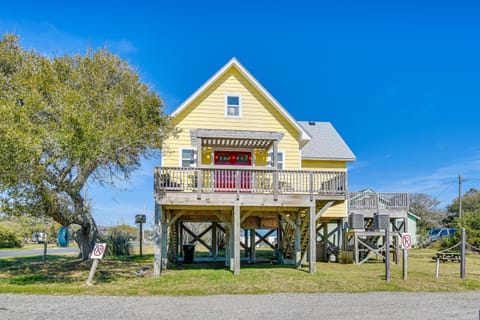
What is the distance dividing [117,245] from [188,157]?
33.9ft

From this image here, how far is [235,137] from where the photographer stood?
15242mm

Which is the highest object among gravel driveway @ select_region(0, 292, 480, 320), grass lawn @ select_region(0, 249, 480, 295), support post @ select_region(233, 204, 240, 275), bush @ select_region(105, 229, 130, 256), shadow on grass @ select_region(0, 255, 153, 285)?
support post @ select_region(233, 204, 240, 275)

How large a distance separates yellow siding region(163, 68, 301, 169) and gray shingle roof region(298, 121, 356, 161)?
2.43 meters

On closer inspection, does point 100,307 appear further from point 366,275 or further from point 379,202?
point 379,202

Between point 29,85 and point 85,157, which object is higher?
point 29,85

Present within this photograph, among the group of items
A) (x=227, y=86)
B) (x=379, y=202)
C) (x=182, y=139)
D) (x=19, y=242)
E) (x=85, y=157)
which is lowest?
(x=19, y=242)

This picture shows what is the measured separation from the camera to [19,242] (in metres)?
34.5

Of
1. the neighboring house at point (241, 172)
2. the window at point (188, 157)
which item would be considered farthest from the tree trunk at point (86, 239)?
the window at point (188, 157)

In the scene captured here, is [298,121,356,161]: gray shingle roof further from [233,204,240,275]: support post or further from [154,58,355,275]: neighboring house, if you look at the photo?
[233,204,240,275]: support post

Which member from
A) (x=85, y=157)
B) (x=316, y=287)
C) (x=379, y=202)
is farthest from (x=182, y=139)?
(x=379, y=202)

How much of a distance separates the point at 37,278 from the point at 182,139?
7343mm

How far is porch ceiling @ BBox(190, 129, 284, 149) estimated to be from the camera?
588 inches

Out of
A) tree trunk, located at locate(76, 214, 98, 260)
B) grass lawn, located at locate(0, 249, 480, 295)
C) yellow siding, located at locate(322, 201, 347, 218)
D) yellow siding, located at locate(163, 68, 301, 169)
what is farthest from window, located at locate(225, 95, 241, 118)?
tree trunk, located at locate(76, 214, 98, 260)

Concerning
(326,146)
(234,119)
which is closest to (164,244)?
(234,119)
